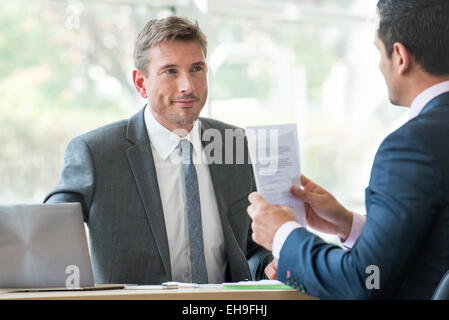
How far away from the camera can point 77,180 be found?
2.61m

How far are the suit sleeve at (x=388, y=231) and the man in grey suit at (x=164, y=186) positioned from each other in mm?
1034

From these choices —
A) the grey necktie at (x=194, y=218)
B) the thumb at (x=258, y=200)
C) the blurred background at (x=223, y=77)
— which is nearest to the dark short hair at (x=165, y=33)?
the grey necktie at (x=194, y=218)

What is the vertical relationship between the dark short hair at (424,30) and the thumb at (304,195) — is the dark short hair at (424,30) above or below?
above

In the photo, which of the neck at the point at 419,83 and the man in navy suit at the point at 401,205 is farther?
the neck at the point at 419,83

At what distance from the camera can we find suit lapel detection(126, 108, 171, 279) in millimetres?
2584

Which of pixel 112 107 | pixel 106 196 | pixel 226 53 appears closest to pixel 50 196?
pixel 106 196

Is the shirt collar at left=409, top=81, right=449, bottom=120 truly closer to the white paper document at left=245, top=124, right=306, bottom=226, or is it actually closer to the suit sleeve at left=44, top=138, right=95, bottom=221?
the white paper document at left=245, top=124, right=306, bottom=226

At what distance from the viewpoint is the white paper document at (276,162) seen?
1.84 metres

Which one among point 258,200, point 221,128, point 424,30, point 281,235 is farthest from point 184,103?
point 424,30

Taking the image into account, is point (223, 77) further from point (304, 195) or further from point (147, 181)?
point (304, 195)

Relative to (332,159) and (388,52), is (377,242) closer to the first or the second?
(388,52)

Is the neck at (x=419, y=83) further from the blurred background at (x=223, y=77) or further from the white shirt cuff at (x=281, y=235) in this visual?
the blurred background at (x=223, y=77)

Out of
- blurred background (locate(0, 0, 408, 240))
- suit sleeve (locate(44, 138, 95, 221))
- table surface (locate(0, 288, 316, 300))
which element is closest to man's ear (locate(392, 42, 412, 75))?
table surface (locate(0, 288, 316, 300))
